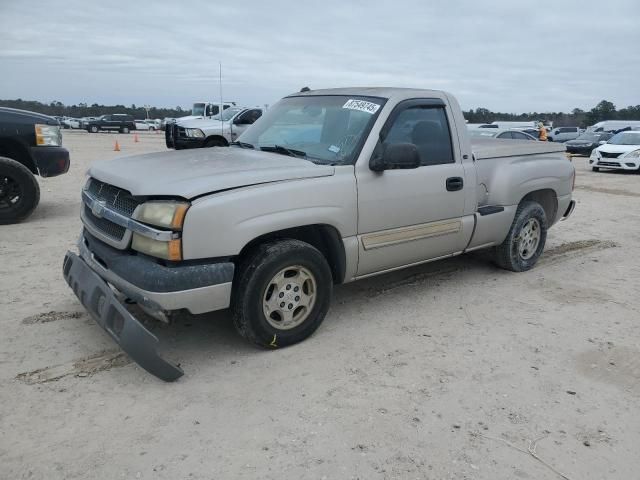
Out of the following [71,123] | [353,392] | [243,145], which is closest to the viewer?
[353,392]

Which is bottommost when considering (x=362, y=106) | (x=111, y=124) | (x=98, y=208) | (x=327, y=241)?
(x=111, y=124)

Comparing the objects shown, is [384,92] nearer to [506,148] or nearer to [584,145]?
[506,148]

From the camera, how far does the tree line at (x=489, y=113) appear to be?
62.8 metres

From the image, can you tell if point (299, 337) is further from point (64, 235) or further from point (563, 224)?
point (563, 224)

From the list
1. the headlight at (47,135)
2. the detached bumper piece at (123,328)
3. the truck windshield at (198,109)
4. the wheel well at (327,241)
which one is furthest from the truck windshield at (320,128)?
the truck windshield at (198,109)

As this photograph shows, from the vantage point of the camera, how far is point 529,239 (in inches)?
227

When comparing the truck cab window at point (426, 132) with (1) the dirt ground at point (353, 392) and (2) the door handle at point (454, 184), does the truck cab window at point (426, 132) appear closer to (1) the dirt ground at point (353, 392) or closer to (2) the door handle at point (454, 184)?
(2) the door handle at point (454, 184)

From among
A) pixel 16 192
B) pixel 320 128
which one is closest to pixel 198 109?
pixel 16 192

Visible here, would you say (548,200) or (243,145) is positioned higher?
Answer: (243,145)

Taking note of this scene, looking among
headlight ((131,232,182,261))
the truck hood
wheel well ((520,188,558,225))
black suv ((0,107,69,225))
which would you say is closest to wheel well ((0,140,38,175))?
black suv ((0,107,69,225))

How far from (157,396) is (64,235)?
4195 mm

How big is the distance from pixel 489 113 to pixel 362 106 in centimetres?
6693

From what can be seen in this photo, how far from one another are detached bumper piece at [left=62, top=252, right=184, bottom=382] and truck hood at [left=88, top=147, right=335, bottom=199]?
2.17 ft

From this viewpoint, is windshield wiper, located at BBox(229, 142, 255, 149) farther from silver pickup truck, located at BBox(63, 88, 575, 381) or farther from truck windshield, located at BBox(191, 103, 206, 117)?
Answer: truck windshield, located at BBox(191, 103, 206, 117)
